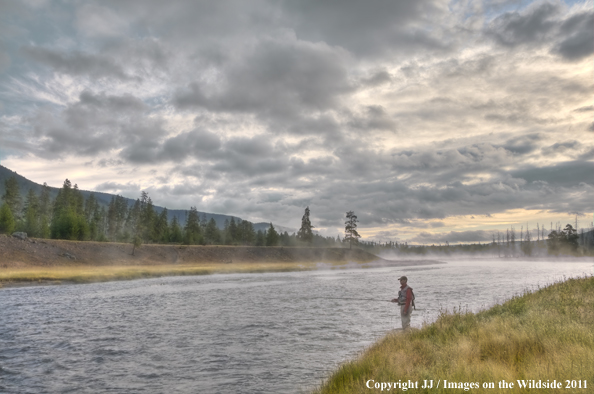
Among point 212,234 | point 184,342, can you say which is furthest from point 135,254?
point 184,342

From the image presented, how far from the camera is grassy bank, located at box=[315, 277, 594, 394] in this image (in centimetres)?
816

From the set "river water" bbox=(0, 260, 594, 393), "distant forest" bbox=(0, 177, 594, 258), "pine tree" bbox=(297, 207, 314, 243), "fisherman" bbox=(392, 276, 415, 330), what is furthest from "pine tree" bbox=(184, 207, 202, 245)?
"fisherman" bbox=(392, 276, 415, 330)

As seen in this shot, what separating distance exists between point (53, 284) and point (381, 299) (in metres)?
40.8

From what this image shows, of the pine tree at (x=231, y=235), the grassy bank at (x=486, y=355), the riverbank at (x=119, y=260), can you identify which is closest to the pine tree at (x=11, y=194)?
the riverbank at (x=119, y=260)

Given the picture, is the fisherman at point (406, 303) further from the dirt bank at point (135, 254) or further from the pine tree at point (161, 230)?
the pine tree at point (161, 230)

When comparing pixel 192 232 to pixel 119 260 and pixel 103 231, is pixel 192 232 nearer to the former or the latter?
pixel 103 231

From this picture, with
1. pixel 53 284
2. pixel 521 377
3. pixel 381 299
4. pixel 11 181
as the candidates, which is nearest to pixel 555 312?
pixel 521 377

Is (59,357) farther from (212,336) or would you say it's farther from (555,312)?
(555,312)

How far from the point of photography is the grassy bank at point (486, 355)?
26.8 ft

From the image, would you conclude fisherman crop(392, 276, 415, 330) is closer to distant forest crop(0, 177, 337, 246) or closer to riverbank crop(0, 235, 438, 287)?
riverbank crop(0, 235, 438, 287)

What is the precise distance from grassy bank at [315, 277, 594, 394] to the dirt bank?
6782 centimetres

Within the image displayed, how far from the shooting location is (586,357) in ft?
28.8

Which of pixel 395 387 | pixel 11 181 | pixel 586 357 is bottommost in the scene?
pixel 395 387

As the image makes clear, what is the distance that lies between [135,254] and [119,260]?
679 cm
